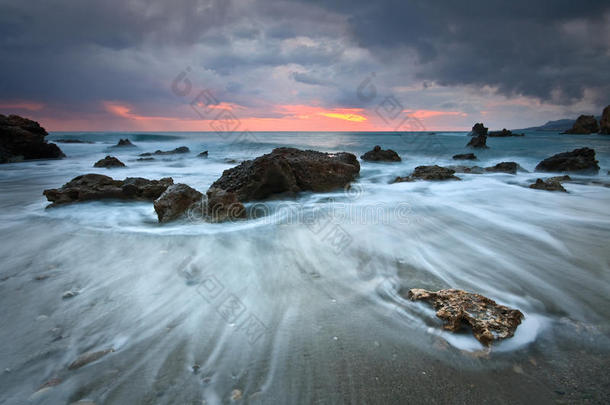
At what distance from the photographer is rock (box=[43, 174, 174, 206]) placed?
5.39m

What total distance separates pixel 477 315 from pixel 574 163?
38.0 feet

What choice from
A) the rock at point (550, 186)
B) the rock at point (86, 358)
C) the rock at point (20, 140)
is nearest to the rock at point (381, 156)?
the rock at point (550, 186)

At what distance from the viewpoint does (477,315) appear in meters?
1.96

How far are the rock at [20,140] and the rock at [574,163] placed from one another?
23.5 metres

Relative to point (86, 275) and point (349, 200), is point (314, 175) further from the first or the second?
point (86, 275)

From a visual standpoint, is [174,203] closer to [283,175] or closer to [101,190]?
[101,190]

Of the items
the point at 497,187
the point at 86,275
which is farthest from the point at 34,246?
the point at 497,187

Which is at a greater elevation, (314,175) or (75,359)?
(314,175)

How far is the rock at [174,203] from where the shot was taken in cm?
438

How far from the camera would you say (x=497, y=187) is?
23.9 ft

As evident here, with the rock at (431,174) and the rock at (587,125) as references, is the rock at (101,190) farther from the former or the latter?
the rock at (587,125)

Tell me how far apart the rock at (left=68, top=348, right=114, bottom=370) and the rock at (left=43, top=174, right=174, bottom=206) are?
4.51 meters

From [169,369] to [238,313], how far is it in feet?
2.13

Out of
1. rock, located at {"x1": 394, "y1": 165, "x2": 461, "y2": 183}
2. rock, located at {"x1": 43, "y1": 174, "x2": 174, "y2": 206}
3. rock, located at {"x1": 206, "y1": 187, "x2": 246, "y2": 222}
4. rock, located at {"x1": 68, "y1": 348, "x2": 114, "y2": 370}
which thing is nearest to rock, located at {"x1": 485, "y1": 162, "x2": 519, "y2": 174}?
rock, located at {"x1": 394, "y1": 165, "x2": 461, "y2": 183}
